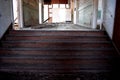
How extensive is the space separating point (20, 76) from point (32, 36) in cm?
93

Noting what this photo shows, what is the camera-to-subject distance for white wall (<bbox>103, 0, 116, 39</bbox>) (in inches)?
110

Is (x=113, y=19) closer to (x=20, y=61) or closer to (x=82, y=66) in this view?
(x=82, y=66)

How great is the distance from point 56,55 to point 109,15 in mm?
1291

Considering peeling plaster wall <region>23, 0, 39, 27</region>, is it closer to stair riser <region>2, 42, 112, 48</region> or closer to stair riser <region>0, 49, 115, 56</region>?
stair riser <region>2, 42, 112, 48</region>

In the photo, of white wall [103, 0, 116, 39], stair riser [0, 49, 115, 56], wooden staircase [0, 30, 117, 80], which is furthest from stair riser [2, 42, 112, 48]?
white wall [103, 0, 116, 39]

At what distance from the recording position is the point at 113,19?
276 centimetres

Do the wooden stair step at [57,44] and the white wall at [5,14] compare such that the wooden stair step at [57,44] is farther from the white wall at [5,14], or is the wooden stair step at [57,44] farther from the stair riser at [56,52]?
the white wall at [5,14]

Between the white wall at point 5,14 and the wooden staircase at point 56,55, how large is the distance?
18 cm

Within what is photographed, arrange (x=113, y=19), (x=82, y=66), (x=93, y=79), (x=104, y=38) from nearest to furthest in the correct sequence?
(x=93, y=79), (x=82, y=66), (x=113, y=19), (x=104, y=38)

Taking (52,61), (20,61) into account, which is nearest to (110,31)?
(52,61)

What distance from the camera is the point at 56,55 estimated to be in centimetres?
276

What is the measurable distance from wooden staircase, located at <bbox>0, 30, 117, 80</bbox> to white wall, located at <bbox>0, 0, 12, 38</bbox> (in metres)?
0.18

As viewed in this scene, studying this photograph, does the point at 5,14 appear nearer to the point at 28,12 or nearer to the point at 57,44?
the point at 57,44

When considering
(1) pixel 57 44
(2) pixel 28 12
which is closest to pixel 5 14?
(1) pixel 57 44
